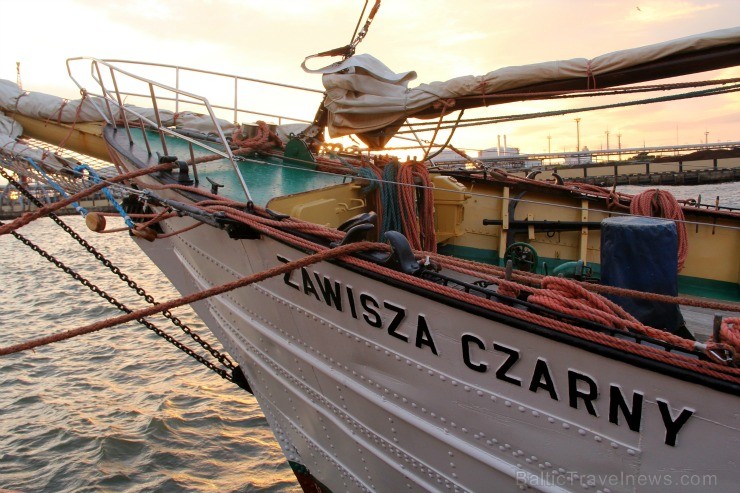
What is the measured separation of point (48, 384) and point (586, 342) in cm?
926

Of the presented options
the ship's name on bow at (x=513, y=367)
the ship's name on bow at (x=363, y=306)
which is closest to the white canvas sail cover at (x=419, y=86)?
the ship's name on bow at (x=363, y=306)

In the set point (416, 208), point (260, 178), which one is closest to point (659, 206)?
point (416, 208)

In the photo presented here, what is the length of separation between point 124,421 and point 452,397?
629cm

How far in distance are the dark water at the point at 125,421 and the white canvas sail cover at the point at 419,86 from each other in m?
4.22

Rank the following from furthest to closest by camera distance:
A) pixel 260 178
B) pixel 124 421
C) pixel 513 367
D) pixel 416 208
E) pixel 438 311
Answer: pixel 124 421, pixel 260 178, pixel 416 208, pixel 438 311, pixel 513 367

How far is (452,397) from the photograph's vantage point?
9.42ft

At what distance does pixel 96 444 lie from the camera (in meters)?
6.80

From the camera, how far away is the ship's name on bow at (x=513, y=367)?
87.4 inches

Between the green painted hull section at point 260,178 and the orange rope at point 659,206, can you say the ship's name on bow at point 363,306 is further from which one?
the orange rope at point 659,206

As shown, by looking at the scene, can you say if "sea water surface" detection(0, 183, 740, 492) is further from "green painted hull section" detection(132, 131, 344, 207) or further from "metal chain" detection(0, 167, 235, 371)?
"green painted hull section" detection(132, 131, 344, 207)

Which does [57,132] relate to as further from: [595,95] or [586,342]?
[586,342]

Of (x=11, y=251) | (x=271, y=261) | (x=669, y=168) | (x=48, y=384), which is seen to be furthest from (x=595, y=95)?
(x=669, y=168)

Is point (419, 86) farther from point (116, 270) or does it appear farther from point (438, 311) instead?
point (116, 270)

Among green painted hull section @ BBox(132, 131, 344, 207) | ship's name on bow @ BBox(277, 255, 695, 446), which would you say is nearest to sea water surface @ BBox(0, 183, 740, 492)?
green painted hull section @ BBox(132, 131, 344, 207)
